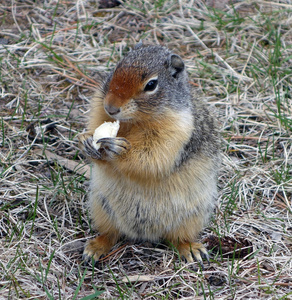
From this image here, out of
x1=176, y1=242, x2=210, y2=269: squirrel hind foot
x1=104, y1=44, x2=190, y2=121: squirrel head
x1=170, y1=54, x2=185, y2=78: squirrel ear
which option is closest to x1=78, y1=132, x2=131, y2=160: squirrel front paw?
x1=104, y1=44, x2=190, y2=121: squirrel head

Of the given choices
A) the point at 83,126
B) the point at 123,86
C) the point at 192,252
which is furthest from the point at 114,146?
Answer: the point at 83,126

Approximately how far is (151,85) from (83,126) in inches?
81.2

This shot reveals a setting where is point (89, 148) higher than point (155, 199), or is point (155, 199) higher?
point (89, 148)

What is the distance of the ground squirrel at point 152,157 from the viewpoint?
4.03 m

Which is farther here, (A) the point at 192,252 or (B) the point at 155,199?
(A) the point at 192,252

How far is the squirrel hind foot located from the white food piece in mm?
1167

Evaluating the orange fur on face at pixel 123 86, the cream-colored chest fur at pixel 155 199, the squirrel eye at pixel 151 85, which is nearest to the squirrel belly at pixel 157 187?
the cream-colored chest fur at pixel 155 199

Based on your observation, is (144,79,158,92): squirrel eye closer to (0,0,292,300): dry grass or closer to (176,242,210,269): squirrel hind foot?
(0,0,292,300): dry grass

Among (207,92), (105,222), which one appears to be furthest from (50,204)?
(207,92)

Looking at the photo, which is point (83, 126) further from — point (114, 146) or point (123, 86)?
point (123, 86)

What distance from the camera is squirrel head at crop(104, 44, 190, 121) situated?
3842 mm

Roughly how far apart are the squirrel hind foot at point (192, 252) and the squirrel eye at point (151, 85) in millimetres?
1367

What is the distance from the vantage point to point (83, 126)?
600 centimetres

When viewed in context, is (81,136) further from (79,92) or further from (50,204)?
(79,92)
